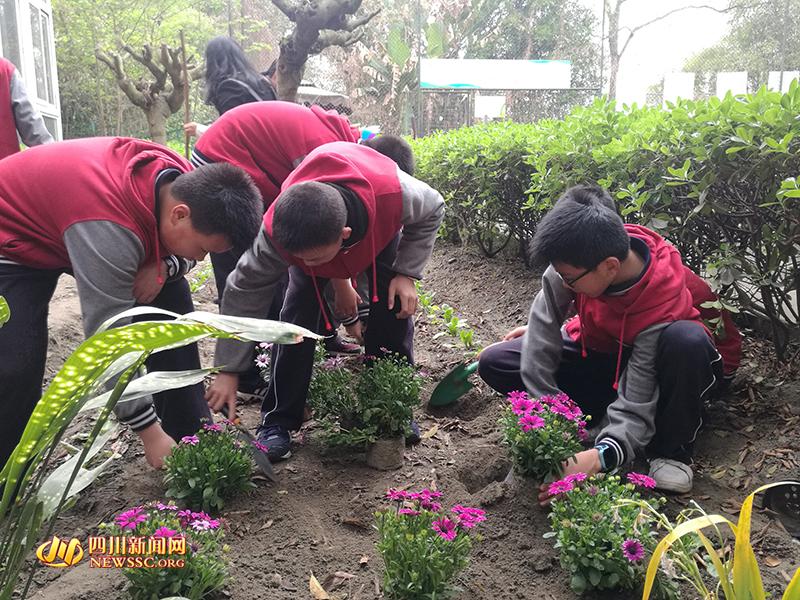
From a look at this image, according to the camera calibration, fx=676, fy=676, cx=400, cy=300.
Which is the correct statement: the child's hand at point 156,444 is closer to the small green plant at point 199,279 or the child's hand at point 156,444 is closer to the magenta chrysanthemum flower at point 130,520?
the magenta chrysanthemum flower at point 130,520

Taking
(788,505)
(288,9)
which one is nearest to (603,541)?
(788,505)

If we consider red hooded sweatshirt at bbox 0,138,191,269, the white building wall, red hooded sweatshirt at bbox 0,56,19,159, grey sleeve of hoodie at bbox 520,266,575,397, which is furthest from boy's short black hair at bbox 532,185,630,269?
the white building wall

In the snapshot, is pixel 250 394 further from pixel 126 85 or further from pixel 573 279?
pixel 126 85

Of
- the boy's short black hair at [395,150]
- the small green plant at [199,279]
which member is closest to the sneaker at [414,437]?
the boy's short black hair at [395,150]

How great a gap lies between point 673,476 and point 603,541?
0.75 metres

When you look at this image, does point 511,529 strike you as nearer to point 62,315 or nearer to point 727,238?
point 727,238

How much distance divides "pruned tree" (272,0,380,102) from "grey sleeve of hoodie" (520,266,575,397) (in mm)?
4002

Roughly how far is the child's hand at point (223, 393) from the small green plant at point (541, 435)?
97 centimetres

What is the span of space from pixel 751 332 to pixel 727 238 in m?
0.64

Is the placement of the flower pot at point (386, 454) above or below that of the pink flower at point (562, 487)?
below

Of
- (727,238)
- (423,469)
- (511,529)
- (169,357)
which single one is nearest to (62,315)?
(169,357)

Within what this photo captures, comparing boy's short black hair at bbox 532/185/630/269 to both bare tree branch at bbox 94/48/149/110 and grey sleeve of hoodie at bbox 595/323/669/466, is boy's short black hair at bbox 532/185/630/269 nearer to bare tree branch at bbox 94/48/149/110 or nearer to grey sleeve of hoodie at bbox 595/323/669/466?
grey sleeve of hoodie at bbox 595/323/669/466

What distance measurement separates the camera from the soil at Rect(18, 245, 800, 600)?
189 centimetres

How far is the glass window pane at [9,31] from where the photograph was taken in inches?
298
